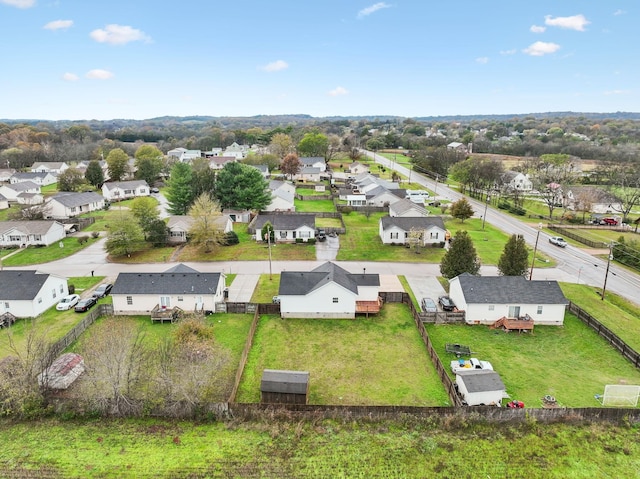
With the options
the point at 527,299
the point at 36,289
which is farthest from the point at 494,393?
the point at 36,289

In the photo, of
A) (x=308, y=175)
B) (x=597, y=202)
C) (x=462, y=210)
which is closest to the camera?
(x=462, y=210)

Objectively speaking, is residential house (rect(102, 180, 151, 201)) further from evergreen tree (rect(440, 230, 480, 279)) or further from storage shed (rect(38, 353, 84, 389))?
evergreen tree (rect(440, 230, 480, 279))

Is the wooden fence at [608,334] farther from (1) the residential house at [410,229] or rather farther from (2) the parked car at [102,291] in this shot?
(2) the parked car at [102,291]

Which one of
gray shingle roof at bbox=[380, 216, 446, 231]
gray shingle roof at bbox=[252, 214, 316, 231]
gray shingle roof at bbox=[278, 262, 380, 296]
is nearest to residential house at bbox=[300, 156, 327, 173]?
gray shingle roof at bbox=[252, 214, 316, 231]

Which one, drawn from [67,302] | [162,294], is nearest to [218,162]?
[67,302]

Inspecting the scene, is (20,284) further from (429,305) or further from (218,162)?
(218,162)

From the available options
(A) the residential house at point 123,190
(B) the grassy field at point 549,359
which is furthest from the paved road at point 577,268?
(A) the residential house at point 123,190
